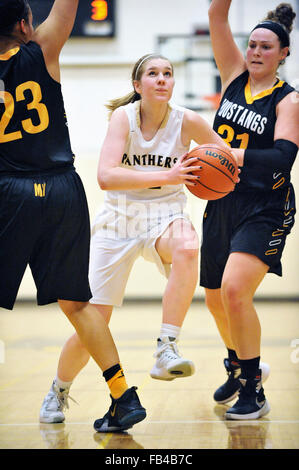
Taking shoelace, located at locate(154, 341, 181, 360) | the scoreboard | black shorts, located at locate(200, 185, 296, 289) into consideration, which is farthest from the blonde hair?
the scoreboard

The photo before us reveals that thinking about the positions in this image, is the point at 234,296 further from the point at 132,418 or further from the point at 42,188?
the point at 42,188

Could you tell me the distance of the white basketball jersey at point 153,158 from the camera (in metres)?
3.48

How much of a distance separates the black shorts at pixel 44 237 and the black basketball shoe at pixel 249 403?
1.03 metres

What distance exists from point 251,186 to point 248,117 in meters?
0.36

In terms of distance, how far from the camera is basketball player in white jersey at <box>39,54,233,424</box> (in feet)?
10.9

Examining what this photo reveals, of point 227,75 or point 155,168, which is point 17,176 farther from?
point 227,75

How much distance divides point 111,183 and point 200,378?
6.88ft

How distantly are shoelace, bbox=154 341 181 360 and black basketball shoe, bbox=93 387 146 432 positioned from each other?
0.73 feet

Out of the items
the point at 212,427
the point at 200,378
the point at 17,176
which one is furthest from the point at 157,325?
the point at 17,176

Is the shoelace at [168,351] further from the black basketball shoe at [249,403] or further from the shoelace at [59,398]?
the shoelace at [59,398]

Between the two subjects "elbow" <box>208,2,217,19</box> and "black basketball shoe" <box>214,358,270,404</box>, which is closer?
"elbow" <box>208,2,217,19</box>

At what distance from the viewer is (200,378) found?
4801 millimetres

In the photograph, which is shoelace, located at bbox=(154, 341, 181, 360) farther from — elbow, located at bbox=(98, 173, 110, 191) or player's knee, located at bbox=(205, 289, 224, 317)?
elbow, located at bbox=(98, 173, 110, 191)
